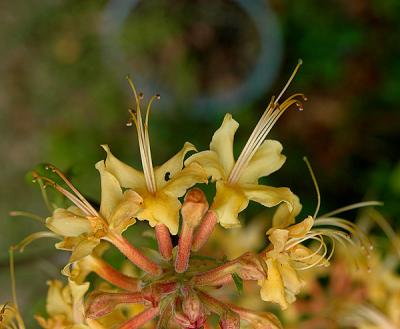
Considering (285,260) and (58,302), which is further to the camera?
(58,302)

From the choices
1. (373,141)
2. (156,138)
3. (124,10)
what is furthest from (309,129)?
(124,10)

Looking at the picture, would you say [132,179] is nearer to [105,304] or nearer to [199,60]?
[105,304]

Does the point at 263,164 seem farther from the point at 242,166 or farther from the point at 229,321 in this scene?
the point at 229,321

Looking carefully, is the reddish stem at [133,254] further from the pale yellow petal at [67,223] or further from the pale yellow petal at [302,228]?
the pale yellow petal at [302,228]

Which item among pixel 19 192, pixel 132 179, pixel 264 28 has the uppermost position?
pixel 132 179

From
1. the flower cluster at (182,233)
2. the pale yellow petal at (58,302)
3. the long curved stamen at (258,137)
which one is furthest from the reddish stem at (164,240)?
the pale yellow petal at (58,302)

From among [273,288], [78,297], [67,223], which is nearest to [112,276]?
[78,297]
